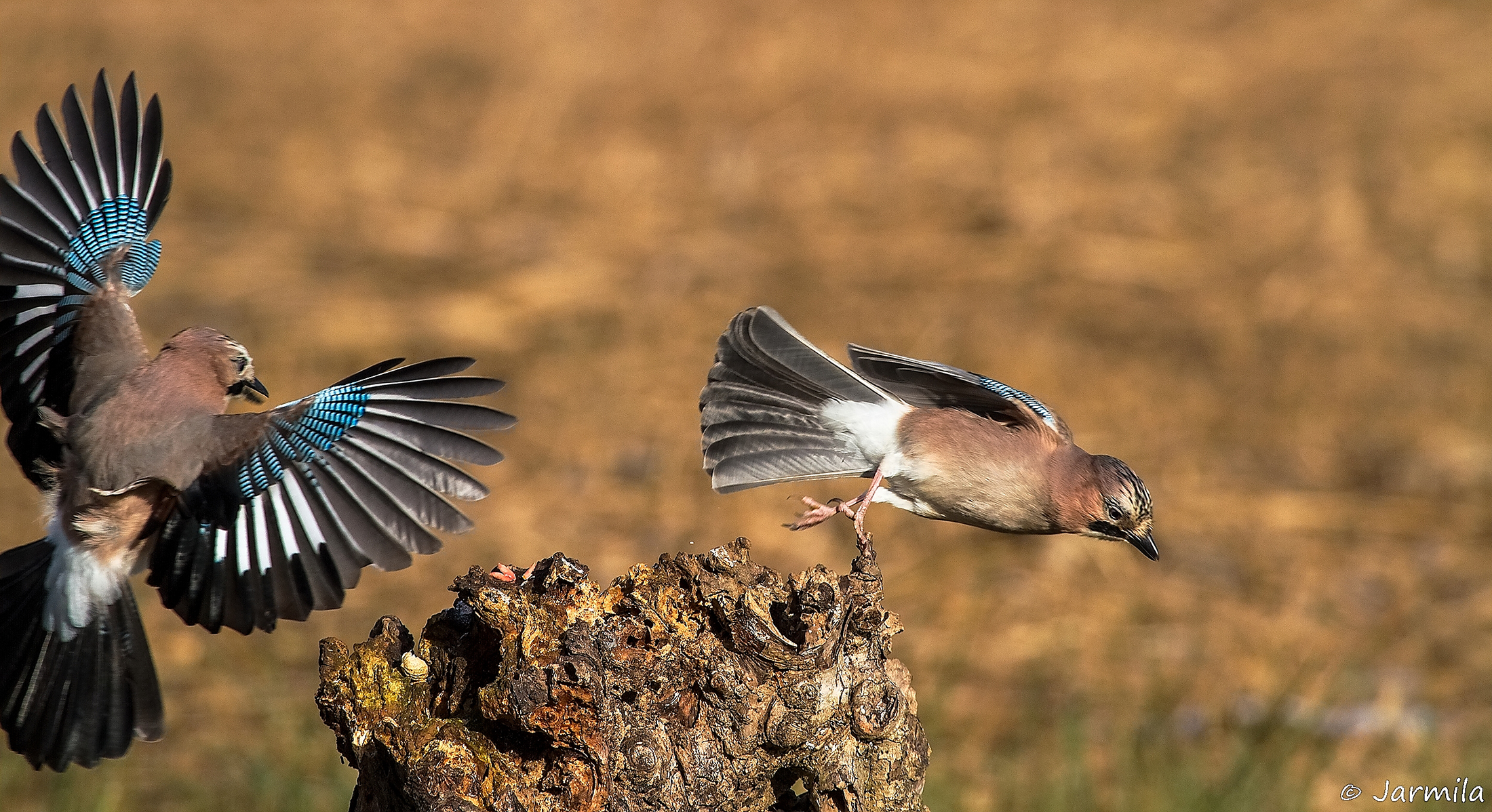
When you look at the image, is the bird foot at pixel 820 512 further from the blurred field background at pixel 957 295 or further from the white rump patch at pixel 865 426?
the blurred field background at pixel 957 295

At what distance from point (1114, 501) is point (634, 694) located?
5.34 feet

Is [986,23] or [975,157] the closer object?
[975,157]

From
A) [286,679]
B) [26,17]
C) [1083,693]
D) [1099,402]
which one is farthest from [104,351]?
[26,17]

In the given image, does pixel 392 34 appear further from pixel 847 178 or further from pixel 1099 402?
pixel 1099 402

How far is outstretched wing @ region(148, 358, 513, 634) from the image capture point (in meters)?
3.75

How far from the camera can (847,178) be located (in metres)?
12.2

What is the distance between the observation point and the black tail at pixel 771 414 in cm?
429

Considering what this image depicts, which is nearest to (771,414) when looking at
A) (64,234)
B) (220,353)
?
(220,353)

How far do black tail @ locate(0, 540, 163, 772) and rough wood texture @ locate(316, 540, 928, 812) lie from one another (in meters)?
0.88

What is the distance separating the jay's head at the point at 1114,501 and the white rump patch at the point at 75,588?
257 centimetres

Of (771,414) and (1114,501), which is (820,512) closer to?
(771,414)

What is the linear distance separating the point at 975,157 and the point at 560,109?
3.36 metres

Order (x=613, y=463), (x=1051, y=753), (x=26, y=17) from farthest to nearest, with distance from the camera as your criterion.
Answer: (x=26, y=17) < (x=613, y=463) < (x=1051, y=753)

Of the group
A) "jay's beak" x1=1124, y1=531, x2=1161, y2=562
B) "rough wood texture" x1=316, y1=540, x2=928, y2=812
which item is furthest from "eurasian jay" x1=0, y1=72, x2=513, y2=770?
"jay's beak" x1=1124, y1=531, x2=1161, y2=562
